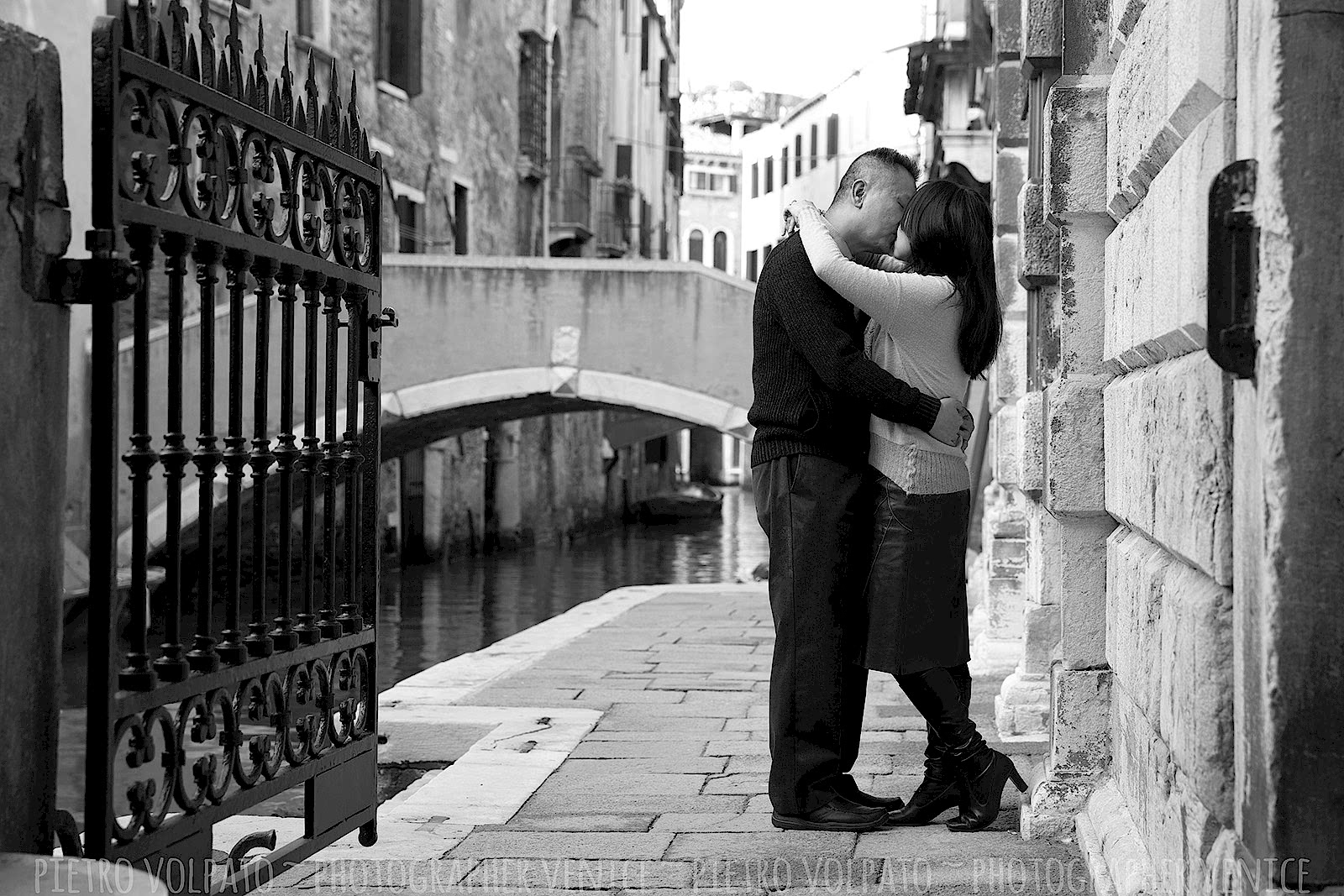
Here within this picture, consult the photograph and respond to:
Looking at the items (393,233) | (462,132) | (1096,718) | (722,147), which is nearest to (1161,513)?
(1096,718)

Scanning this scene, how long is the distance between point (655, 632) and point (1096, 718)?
4.40 metres

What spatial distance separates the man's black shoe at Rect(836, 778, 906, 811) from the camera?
3430mm

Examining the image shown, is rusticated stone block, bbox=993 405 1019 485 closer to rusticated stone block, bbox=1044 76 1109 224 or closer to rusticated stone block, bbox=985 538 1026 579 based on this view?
rusticated stone block, bbox=985 538 1026 579

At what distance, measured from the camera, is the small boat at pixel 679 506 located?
101 feet

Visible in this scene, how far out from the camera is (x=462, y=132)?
19.2 metres

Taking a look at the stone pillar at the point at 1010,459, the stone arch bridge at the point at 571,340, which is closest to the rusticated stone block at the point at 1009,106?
the stone pillar at the point at 1010,459

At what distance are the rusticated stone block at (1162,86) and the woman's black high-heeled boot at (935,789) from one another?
1.15 metres

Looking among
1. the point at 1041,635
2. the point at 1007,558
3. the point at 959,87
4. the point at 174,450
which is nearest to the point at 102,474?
the point at 174,450

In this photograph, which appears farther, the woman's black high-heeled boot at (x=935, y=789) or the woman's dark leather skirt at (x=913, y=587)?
the woman's black high-heeled boot at (x=935, y=789)

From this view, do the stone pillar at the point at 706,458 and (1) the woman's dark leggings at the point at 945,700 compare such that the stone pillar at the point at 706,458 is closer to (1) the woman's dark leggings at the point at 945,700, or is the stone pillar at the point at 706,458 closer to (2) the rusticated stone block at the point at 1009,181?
(2) the rusticated stone block at the point at 1009,181

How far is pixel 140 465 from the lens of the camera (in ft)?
7.39

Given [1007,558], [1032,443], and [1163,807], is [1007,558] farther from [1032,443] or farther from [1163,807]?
[1163,807]

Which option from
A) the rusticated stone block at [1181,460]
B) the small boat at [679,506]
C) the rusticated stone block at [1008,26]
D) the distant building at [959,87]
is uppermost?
the distant building at [959,87]

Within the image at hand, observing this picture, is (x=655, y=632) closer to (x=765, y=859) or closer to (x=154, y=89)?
(x=765, y=859)
